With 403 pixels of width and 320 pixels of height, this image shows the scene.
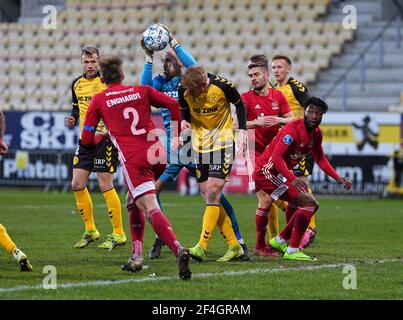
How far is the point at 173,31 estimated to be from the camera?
29031mm

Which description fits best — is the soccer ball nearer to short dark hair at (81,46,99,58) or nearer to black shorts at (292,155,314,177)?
short dark hair at (81,46,99,58)

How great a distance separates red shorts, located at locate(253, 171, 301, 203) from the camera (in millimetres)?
10469

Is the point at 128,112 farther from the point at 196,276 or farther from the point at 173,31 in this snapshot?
the point at 173,31

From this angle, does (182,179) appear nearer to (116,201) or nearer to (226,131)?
(116,201)

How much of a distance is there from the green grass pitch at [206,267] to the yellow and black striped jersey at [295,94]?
67.6 inches

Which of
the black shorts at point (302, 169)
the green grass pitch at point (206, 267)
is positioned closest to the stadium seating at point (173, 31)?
the green grass pitch at point (206, 267)

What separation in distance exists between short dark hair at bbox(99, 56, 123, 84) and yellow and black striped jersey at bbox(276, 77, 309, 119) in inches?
160

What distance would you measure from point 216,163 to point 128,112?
159 cm

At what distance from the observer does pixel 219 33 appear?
28828 millimetres

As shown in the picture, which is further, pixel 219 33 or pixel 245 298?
pixel 219 33

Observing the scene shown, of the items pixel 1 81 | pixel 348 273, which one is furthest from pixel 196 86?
pixel 1 81

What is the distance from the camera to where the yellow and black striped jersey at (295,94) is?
1256 cm

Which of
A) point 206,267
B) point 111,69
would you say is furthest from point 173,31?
point 111,69

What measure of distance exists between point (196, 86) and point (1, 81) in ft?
70.1
